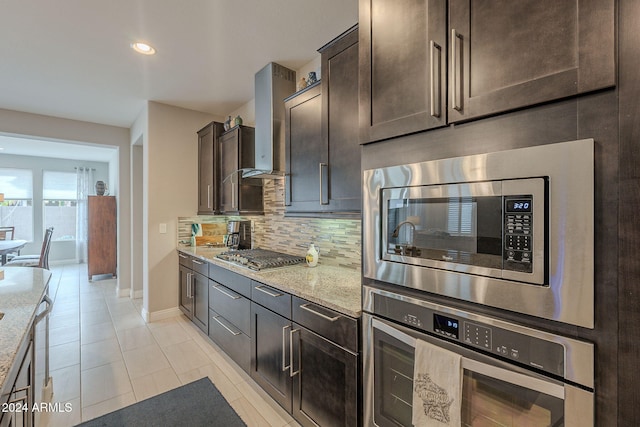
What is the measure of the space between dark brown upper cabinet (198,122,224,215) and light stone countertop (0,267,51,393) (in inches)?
68.3

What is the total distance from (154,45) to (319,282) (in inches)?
88.5

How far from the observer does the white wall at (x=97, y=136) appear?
372cm

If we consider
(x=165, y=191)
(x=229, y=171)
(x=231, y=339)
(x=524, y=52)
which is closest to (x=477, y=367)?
(x=524, y=52)

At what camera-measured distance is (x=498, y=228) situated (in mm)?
919

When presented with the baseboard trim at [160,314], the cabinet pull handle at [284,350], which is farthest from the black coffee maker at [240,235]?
the cabinet pull handle at [284,350]

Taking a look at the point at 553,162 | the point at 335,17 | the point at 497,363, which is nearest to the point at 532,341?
the point at 497,363

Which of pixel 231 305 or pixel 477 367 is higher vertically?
pixel 477 367

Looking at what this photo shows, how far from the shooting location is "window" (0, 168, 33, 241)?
6496 millimetres

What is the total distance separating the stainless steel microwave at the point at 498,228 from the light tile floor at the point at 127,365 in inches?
60.1

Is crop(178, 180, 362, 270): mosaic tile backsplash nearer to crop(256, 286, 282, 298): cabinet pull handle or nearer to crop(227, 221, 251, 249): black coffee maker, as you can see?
crop(227, 221, 251, 249): black coffee maker

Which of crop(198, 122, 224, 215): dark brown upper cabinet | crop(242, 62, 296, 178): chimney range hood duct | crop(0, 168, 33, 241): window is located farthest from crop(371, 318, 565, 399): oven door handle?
crop(0, 168, 33, 241): window

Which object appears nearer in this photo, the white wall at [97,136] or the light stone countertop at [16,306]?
the light stone countertop at [16,306]

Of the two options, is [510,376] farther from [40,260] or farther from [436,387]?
[40,260]

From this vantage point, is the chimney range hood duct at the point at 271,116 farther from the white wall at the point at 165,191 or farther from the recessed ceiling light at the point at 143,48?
the white wall at the point at 165,191
